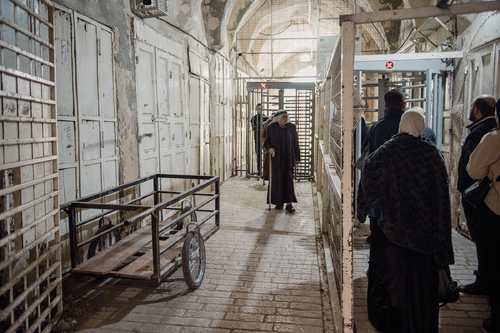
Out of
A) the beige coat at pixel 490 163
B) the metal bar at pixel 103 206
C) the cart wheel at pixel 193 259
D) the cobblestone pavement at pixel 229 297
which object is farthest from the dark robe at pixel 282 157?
the beige coat at pixel 490 163

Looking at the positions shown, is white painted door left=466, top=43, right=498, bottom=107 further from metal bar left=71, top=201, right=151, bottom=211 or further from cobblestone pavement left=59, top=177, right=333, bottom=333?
metal bar left=71, top=201, right=151, bottom=211

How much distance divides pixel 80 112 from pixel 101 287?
191cm

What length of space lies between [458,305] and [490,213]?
94cm

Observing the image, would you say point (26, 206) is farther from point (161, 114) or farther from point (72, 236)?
point (161, 114)

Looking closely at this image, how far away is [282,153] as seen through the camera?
22.3ft

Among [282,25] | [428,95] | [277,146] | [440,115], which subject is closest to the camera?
[428,95]

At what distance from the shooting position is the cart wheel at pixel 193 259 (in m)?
3.42

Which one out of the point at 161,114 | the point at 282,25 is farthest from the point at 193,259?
the point at 282,25

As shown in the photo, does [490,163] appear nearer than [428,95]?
Yes

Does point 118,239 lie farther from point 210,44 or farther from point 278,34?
point 278,34

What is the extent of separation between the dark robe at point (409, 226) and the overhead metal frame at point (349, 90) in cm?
38

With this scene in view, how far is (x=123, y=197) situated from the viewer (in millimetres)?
5027

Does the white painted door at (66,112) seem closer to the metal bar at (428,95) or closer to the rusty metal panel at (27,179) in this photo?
the rusty metal panel at (27,179)

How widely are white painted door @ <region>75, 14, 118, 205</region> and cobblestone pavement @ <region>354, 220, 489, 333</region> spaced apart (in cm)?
318
